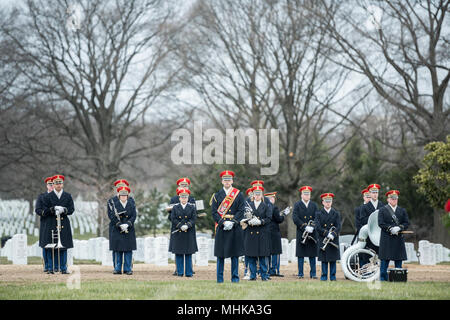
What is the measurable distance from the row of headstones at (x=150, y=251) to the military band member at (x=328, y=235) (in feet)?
8.56

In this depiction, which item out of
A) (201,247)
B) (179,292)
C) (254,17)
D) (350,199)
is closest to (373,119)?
(350,199)

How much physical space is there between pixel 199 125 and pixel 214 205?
1549 centimetres

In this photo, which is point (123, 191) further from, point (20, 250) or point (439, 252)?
point (439, 252)

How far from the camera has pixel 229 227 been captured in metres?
11.3

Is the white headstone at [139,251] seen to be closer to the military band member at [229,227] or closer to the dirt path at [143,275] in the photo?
the dirt path at [143,275]

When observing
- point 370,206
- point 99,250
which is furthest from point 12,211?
point 370,206

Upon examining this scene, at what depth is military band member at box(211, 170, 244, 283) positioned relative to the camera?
11.5 meters

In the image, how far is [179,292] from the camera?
9.27 m

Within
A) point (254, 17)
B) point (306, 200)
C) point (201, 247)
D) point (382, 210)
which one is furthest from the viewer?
point (254, 17)

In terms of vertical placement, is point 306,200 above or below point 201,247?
above

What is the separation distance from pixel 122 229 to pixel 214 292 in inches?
187

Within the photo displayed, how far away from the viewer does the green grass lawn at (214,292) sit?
8.79 meters
